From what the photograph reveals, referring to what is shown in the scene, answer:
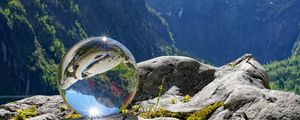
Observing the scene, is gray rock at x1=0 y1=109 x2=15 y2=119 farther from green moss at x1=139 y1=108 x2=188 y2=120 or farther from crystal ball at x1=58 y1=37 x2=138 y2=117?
crystal ball at x1=58 y1=37 x2=138 y2=117

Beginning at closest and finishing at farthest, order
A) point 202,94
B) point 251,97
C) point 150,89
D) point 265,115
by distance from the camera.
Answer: point 265,115, point 251,97, point 202,94, point 150,89

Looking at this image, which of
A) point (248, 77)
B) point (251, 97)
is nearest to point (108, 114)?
point (251, 97)

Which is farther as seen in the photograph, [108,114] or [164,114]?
[164,114]

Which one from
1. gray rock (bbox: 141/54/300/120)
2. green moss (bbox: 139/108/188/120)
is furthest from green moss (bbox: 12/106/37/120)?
gray rock (bbox: 141/54/300/120)

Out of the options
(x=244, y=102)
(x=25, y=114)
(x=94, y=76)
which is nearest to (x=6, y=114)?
(x=25, y=114)

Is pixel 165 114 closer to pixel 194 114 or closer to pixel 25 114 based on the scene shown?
pixel 194 114

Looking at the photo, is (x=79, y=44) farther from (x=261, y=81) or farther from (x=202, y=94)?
(x=261, y=81)
